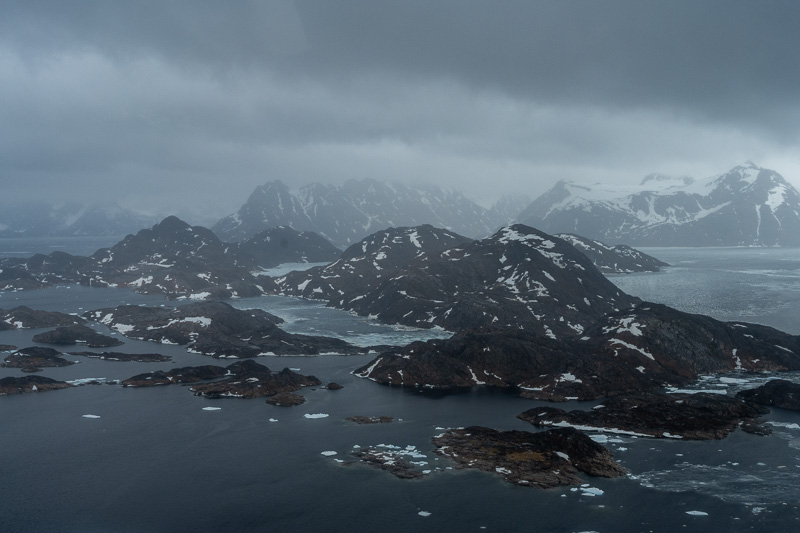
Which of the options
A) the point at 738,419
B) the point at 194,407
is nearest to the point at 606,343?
the point at 738,419

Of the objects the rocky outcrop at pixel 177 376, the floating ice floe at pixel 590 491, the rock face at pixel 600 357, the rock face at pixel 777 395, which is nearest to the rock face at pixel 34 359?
the rocky outcrop at pixel 177 376

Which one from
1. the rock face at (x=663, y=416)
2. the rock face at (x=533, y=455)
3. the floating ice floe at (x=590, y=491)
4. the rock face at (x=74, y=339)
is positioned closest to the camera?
the floating ice floe at (x=590, y=491)

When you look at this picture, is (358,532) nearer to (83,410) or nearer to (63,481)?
(63,481)

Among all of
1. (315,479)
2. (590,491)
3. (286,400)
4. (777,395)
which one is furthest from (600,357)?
(315,479)

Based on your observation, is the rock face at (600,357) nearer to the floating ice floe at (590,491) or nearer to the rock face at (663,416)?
the rock face at (663,416)

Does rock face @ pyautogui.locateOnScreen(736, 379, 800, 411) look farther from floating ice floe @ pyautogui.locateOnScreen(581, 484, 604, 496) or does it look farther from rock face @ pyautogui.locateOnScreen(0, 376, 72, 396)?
rock face @ pyautogui.locateOnScreen(0, 376, 72, 396)
